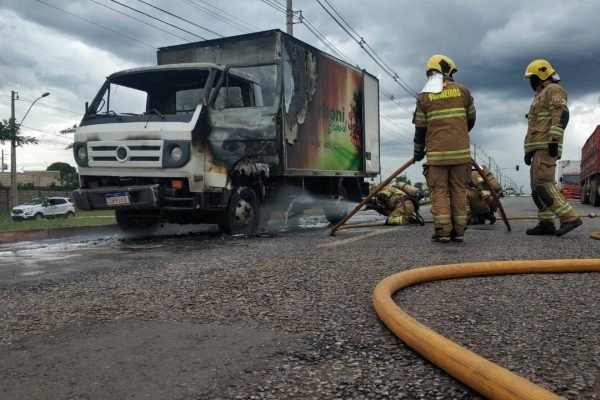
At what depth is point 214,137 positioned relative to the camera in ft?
23.9

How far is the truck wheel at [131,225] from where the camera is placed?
847 centimetres

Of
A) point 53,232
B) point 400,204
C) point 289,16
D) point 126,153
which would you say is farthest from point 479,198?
point 289,16

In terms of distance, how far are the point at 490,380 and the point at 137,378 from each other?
48.6 inches

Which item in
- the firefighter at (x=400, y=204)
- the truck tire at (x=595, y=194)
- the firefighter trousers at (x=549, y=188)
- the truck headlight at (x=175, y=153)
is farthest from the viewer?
the truck tire at (x=595, y=194)

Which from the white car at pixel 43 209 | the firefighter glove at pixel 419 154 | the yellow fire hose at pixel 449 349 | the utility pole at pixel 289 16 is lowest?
the white car at pixel 43 209

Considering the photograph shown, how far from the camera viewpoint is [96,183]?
7.53 m

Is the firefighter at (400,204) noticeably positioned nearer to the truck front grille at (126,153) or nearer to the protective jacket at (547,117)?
the protective jacket at (547,117)

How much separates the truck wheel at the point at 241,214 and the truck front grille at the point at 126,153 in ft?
3.86

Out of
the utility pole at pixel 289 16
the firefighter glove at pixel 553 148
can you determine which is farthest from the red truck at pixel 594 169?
the firefighter glove at pixel 553 148

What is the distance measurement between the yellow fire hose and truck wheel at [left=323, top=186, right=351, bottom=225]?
679 cm

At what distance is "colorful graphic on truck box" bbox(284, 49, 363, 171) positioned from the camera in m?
8.71

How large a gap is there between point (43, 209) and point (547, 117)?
2609 cm

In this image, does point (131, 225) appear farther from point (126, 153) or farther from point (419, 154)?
point (419, 154)

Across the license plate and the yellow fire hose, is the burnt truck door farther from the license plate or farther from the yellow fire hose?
the yellow fire hose
